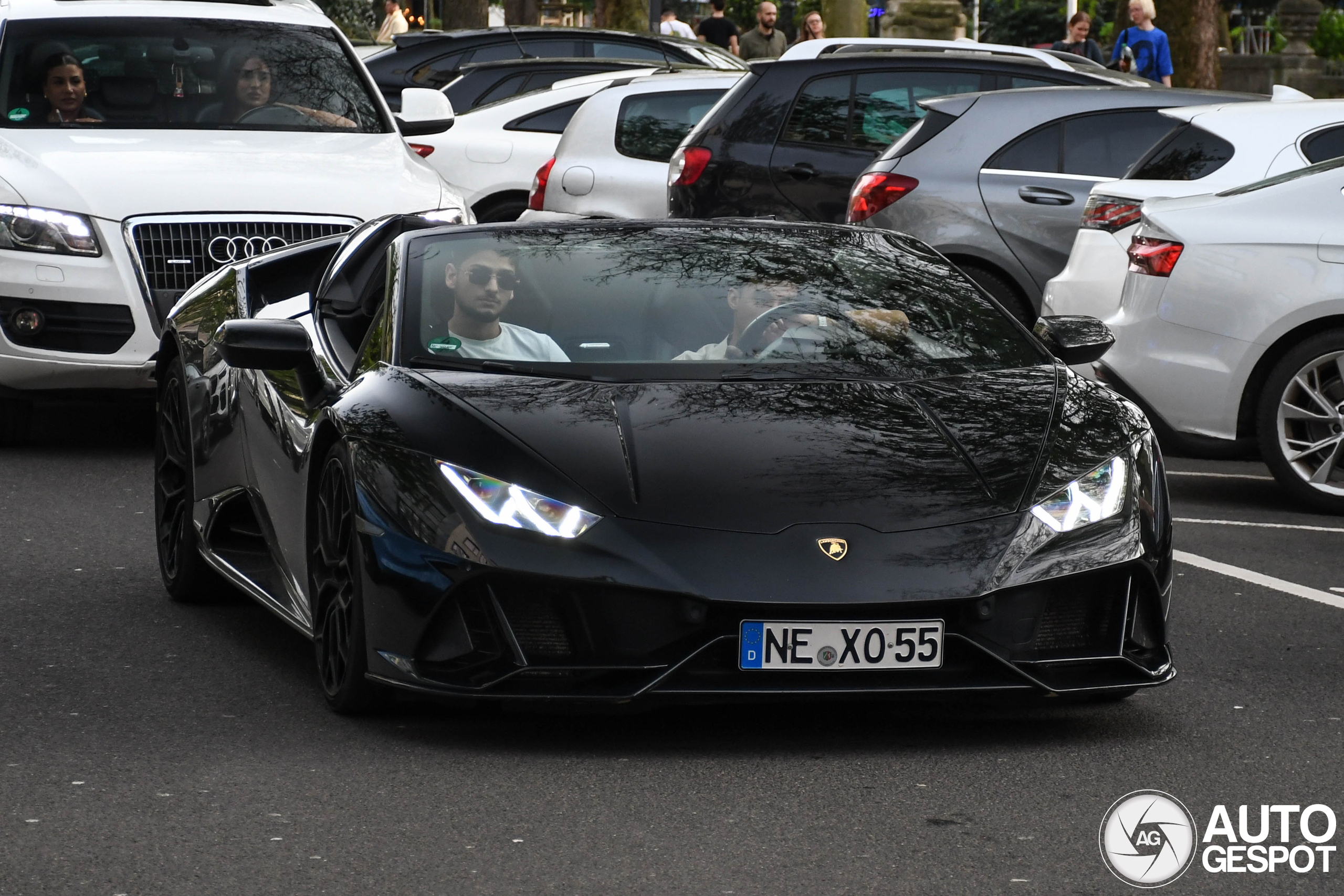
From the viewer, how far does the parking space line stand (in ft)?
24.1

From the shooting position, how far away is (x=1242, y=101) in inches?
473

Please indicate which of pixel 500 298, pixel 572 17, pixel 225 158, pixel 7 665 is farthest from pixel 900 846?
pixel 572 17

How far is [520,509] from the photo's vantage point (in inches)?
199

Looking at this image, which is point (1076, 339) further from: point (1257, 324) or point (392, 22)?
point (392, 22)

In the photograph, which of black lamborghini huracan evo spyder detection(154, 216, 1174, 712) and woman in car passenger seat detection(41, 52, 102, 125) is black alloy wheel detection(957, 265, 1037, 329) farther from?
black lamborghini huracan evo spyder detection(154, 216, 1174, 712)

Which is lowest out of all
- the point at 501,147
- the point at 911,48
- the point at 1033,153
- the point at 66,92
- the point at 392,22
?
the point at 392,22

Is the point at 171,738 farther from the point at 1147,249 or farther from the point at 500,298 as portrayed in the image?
the point at 1147,249

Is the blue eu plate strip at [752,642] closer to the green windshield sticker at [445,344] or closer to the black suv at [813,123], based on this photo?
the green windshield sticker at [445,344]

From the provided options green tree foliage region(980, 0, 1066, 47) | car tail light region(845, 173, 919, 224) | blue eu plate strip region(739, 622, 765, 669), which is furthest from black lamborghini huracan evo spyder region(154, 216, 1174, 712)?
green tree foliage region(980, 0, 1066, 47)

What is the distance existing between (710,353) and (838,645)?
124 cm

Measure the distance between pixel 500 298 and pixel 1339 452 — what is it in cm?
451

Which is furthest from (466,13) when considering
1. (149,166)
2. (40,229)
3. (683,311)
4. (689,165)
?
(683,311)

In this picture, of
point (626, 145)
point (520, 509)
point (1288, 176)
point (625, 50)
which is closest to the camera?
point (520, 509)

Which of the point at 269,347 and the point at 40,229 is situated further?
the point at 40,229
